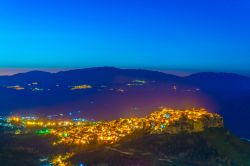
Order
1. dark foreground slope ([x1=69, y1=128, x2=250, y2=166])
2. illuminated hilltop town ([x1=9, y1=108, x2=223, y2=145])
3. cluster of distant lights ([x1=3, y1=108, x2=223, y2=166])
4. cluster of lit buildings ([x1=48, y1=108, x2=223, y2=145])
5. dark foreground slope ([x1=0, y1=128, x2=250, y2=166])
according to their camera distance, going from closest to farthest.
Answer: dark foreground slope ([x1=69, y1=128, x2=250, y2=166]) < dark foreground slope ([x1=0, y1=128, x2=250, y2=166]) < cluster of distant lights ([x1=3, y1=108, x2=223, y2=166]) < illuminated hilltop town ([x1=9, y1=108, x2=223, y2=145]) < cluster of lit buildings ([x1=48, y1=108, x2=223, y2=145])

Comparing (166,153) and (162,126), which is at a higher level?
(162,126)

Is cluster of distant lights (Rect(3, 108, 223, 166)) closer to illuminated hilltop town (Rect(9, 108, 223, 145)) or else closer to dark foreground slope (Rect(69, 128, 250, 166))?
illuminated hilltop town (Rect(9, 108, 223, 145))

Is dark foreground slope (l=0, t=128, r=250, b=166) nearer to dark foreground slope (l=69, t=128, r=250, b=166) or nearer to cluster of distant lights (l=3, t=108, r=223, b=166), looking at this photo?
dark foreground slope (l=69, t=128, r=250, b=166)

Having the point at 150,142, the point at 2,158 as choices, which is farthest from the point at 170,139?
the point at 2,158

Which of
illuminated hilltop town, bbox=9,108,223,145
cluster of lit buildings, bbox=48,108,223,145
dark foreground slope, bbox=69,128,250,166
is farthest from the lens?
cluster of lit buildings, bbox=48,108,223,145

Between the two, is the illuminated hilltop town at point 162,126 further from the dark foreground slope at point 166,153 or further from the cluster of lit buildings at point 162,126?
the dark foreground slope at point 166,153

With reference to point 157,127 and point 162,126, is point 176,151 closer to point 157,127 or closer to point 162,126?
point 162,126

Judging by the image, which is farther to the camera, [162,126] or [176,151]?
[162,126]

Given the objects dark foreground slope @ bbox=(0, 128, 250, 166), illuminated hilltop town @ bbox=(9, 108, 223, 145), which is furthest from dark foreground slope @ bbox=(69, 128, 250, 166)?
illuminated hilltop town @ bbox=(9, 108, 223, 145)

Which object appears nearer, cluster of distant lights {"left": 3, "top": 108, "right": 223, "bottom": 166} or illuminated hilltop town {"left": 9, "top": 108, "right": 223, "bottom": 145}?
cluster of distant lights {"left": 3, "top": 108, "right": 223, "bottom": 166}

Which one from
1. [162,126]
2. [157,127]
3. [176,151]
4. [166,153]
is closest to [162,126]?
[162,126]
